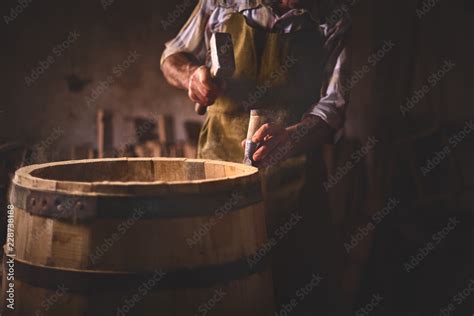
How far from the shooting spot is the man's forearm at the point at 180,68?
4121 mm

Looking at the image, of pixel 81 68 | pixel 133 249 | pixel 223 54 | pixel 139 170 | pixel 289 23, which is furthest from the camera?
pixel 81 68

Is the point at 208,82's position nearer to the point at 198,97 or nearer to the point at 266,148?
the point at 198,97

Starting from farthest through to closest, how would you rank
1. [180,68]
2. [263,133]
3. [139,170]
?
1. [180,68]
2. [263,133]
3. [139,170]

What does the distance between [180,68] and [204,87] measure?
504 millimetres

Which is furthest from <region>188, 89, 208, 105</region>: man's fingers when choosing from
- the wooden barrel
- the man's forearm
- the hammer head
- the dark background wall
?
the dark background wall

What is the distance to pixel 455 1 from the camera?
18.2 feet

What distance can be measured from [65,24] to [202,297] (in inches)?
178

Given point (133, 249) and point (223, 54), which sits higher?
point (223, 54)

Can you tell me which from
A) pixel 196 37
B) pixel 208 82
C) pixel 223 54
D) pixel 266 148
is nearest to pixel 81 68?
pixel 196 37

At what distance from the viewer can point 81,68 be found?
6082 mm

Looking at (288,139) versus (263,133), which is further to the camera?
(288,139)

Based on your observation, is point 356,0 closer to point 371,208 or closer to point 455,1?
point 455,1

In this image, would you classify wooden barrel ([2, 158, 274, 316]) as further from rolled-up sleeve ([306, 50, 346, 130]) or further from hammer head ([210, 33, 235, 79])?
rolled-up sleeve ([306, 50, 346, 130])

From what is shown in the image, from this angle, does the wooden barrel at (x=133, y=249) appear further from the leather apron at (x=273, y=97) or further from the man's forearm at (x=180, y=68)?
the man's forearm at (x=180, y=68)
